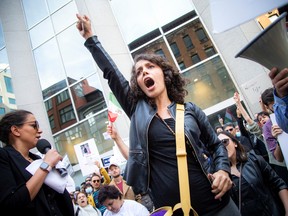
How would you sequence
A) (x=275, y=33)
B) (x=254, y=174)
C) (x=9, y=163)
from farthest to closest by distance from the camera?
(x=254, y=174) → (x=9, y=163) → (x=275, y=33)

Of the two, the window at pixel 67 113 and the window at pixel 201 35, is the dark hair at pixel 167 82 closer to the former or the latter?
the window at pixel 201 35

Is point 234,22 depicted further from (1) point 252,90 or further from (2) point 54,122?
(2) point 54,122

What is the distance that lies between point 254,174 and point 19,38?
1333 cm

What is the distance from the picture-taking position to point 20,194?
1.40m

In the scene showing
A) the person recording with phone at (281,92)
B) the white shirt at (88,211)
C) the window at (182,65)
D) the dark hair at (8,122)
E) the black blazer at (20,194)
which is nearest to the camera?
the person recording with phone at (281,92)

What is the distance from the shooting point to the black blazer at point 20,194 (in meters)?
→ 1.38

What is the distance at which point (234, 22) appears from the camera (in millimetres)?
836

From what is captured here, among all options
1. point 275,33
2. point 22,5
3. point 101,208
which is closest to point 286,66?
point 275,33

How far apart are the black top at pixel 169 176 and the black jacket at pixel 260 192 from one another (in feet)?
3.14

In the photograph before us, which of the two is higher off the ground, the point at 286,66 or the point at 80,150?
the point at 80,150

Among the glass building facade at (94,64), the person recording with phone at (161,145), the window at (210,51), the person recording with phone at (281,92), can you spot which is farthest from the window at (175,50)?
the person recording with phone at (281,92)

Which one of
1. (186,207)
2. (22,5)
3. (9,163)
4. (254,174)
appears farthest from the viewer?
(22,5)

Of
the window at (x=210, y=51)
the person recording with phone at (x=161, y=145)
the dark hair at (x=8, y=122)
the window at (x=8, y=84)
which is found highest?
the window at (x=8, y=84)

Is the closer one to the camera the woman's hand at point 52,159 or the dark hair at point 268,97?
the woman's hand at point 52,159
